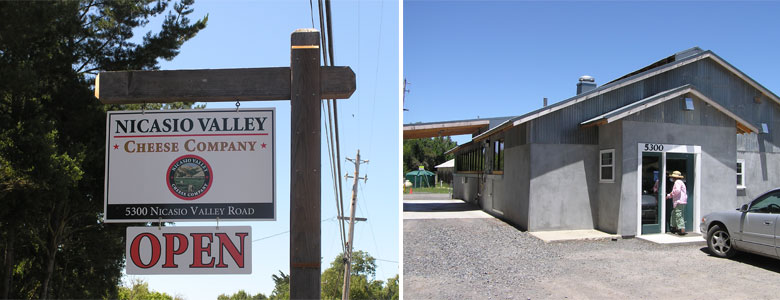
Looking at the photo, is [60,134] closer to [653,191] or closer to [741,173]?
[653,191]

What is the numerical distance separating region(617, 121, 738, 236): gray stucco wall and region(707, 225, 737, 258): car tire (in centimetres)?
227

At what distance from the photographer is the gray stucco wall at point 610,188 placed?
12922 mm

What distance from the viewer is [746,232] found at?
9.51 meters

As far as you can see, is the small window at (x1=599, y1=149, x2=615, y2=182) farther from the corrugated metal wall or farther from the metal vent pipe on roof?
the metal vent pipe on roof

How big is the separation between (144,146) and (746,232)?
1032 cm

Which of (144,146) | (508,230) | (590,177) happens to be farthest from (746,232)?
(144,146)

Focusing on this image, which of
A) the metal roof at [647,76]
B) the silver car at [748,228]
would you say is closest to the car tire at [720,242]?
the silver car at [748,228]

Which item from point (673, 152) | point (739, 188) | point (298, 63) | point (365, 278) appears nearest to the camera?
point (298, 63)

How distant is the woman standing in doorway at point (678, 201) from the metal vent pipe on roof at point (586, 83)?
536 cm

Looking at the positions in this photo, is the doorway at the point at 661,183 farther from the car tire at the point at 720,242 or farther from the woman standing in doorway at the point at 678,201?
the car tire at the point at 720,242

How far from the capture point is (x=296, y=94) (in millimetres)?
3418

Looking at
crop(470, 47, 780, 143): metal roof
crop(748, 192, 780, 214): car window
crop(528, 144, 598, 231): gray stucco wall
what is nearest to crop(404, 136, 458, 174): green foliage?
crop(470, 47, 780, 143): metal roof

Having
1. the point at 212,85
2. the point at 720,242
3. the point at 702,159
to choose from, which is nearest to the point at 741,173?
the point at 702,159

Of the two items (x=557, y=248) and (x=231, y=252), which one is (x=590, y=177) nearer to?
(x=557, y=248)
